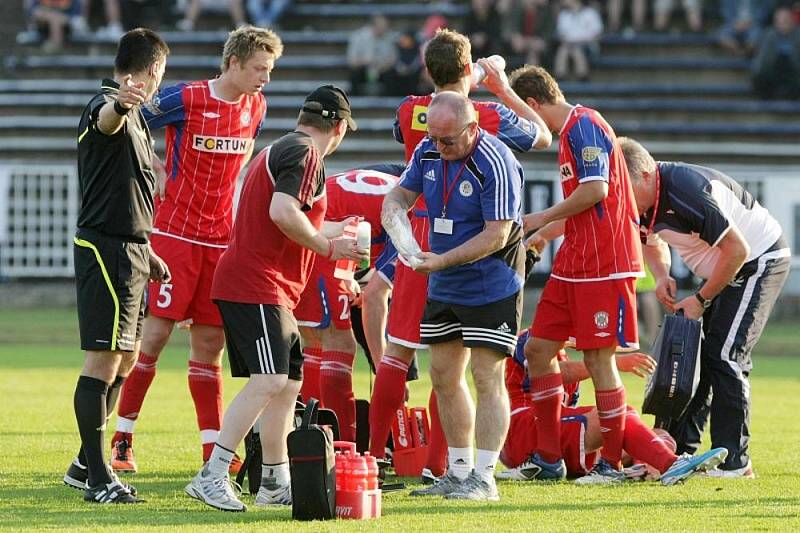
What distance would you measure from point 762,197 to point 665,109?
431cm

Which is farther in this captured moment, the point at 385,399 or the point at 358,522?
the point at 385,399

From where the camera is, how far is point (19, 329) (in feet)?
66.1

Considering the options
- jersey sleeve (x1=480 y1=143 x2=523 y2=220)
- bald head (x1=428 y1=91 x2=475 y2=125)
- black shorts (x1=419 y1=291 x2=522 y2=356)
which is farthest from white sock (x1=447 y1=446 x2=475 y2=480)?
bald head (x1=428 y1=91 x2=475 y2=125)

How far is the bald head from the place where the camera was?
7.82 m

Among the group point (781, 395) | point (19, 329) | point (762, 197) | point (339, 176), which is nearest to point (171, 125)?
point (339, 176)

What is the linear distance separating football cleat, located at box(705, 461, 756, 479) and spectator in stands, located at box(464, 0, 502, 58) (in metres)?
18.0

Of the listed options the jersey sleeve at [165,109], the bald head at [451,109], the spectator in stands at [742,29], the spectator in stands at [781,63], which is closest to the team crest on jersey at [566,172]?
the bald head at [451,109]

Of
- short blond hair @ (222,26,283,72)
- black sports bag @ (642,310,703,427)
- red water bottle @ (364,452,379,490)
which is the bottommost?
red water bottle @ (364,452,379,490)

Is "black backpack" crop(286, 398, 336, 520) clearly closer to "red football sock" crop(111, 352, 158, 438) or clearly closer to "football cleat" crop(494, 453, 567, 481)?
"football cleat" crop(494, 453, 567, 481)

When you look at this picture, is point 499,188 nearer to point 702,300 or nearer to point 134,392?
point 702,300

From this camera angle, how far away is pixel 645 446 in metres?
8.91

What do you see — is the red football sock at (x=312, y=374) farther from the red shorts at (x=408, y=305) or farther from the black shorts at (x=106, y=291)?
the black shorts at (x=106, y=291)

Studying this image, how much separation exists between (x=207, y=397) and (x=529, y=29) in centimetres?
1904

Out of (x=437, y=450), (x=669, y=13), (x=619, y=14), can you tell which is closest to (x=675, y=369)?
(x=437, y=450)
